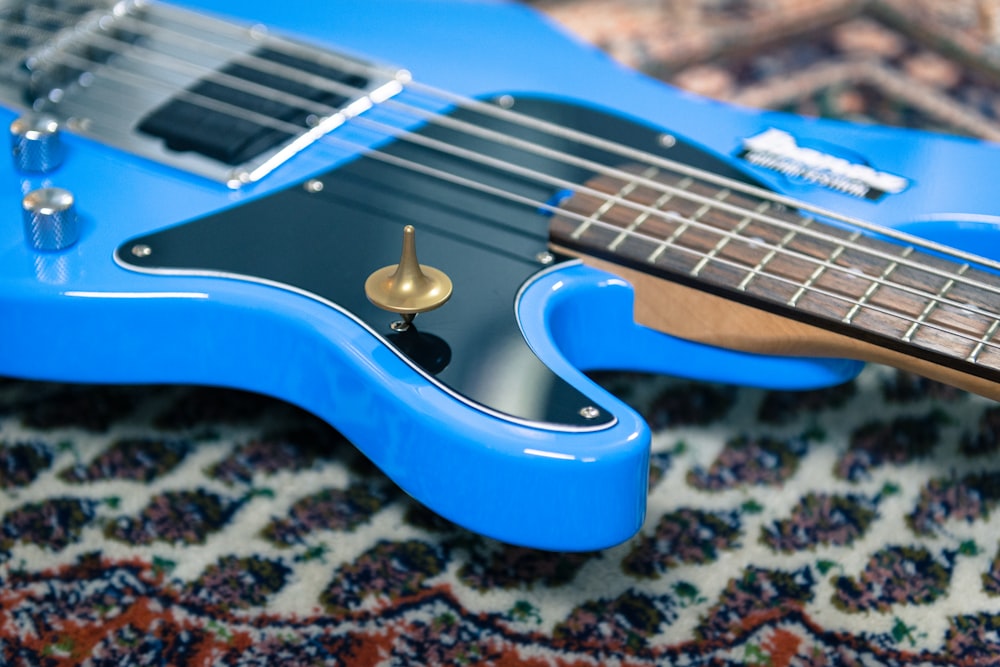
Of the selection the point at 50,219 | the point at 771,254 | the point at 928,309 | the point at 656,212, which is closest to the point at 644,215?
the point at 656,212

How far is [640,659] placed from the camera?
951 mm

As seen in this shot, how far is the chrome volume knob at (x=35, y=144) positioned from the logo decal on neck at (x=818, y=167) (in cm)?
61

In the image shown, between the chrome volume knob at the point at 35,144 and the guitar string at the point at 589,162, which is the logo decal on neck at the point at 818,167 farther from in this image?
the chrome volume knob at the point at 35,144

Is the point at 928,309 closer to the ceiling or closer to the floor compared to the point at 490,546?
closer to the ceiling

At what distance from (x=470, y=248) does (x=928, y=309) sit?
1.15 feet

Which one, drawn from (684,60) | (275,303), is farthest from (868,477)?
(684,60)

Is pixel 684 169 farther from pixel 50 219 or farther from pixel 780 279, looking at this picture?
pixel 50 219

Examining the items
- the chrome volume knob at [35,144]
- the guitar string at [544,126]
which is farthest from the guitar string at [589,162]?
the chrome volume knob at [35,144]

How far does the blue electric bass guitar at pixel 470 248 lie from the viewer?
0.85 m

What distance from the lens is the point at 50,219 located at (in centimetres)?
96

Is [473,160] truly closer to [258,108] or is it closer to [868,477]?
[258,108]

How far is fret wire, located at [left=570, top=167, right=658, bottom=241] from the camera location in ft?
3.19

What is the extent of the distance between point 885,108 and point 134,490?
43.3 inches

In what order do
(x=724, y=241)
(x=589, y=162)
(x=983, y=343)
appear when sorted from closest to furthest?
(x=983, y=343)
(x=724, y=241)
(x=589, y=162)
